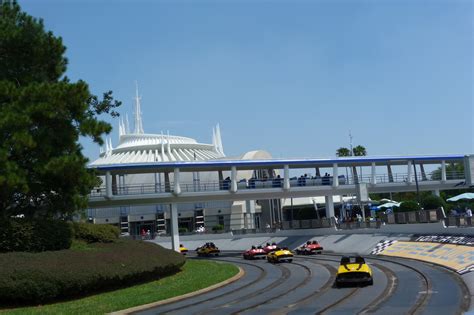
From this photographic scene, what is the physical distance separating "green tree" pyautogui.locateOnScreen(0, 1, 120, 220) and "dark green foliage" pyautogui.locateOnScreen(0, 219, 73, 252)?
1390 millimetres

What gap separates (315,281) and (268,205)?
2067 inches

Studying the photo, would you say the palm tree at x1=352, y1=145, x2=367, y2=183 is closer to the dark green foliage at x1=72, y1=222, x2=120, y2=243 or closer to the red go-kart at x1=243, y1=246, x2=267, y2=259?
the red go-kart at x1=243, y1=246, x2=267, y2=259

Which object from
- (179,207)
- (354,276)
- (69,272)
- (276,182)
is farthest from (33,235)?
(179,207)

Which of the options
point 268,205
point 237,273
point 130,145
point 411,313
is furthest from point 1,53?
point 130,145

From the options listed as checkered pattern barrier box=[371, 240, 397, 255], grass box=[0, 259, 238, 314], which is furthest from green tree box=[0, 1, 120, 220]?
checkered pattern barrier box=[371, 240, 397, 255]

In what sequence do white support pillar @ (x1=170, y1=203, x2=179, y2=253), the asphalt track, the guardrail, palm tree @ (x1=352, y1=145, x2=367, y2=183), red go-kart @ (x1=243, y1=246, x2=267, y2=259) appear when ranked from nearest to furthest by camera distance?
the asphalt track < the guardrail < red go-kart @ (x1=243, y1=246, x2=267, y2=259) < white support pillar @ (x1=170, y1=203, x2=179, y2=253) < palm tree @ (x1=352, y1=145, x2=367, y2=183)

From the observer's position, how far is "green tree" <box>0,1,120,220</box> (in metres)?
22.9

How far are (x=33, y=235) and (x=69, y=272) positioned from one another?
3178mm

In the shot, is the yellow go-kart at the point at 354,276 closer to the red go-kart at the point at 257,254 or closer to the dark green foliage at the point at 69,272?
the dark green foliage at the point at 69,272

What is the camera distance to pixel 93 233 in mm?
28656

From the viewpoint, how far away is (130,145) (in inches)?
4087

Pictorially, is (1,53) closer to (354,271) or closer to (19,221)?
(19,221)

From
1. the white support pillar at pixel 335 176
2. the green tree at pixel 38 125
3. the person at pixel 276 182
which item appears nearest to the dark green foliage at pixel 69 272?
the green tree at pixel 38 125

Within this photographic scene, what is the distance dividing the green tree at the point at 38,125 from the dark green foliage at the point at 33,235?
1.39 metres
